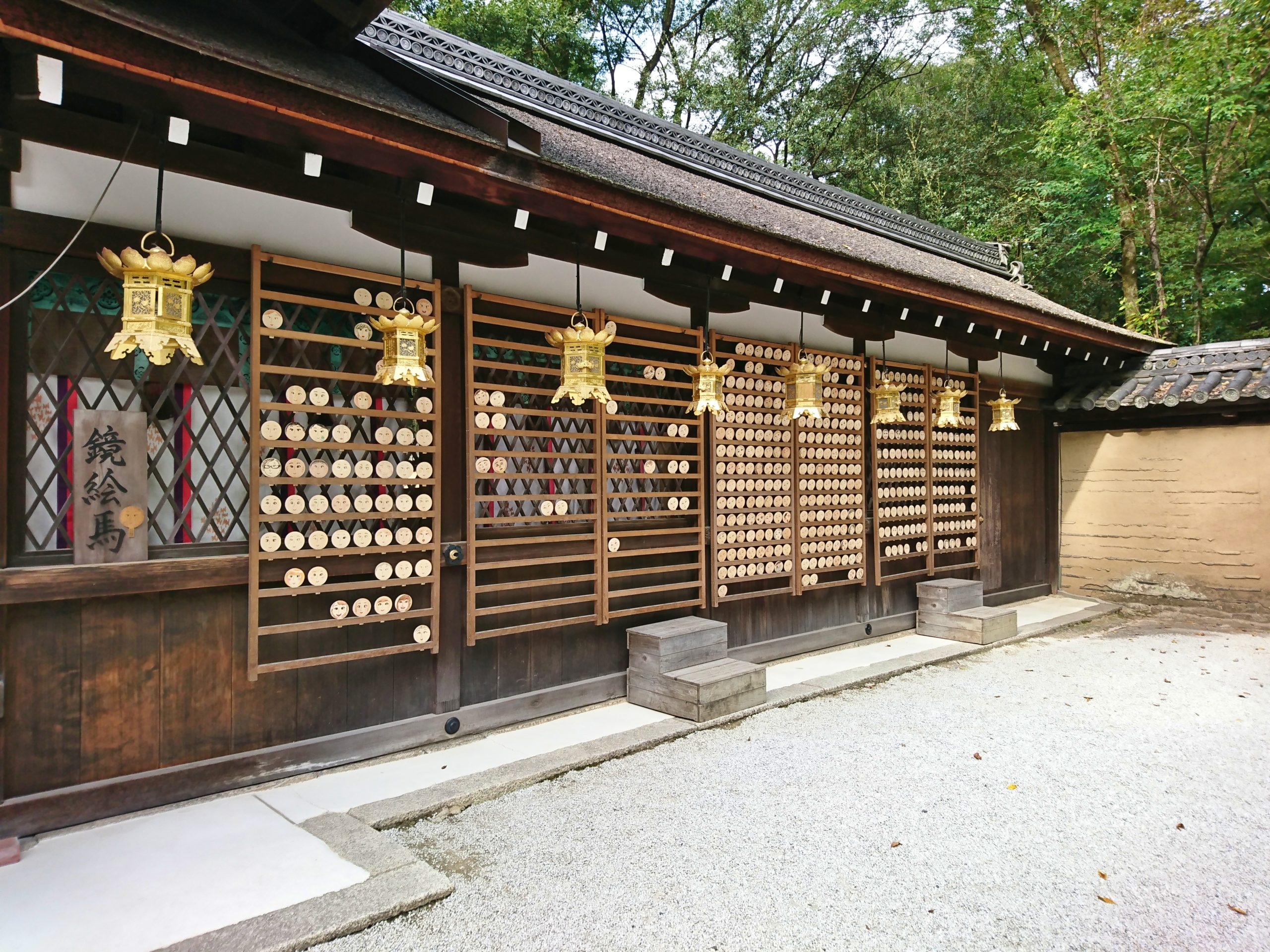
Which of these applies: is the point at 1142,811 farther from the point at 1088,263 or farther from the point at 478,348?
the point at 1088,263

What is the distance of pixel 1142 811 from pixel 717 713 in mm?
2092

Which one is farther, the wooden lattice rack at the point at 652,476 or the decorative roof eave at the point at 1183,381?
the decorative roof eave at the point at 1183,381

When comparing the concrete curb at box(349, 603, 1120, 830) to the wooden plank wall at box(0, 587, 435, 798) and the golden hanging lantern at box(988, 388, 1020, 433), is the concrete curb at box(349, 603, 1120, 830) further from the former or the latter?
the golden hanging lantern at box(988, 388, 1020, 433)

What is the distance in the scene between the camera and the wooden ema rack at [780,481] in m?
5.15

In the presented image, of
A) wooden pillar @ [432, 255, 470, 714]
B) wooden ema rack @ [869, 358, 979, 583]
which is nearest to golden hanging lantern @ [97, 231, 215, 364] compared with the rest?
wooden pillar @ [432, 255, 470, 714]

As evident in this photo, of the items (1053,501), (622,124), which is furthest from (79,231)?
(1053,501)

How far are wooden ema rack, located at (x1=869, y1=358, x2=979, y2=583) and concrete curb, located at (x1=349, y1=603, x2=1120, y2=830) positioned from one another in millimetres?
1308

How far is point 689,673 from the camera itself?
432 centimetres

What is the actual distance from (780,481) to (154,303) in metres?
4.26

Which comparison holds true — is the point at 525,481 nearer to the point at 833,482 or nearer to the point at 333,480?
the point at 333,480

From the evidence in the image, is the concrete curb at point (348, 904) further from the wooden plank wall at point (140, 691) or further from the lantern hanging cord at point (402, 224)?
the lantern hanging cord at point (402, 224)

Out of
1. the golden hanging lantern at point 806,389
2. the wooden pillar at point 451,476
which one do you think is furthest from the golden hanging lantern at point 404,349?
the golden hanging lantern at point 806,389

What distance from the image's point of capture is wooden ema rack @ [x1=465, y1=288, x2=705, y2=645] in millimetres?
3939

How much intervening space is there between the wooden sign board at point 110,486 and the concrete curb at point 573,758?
1512mm
